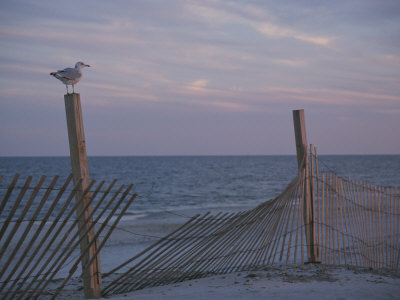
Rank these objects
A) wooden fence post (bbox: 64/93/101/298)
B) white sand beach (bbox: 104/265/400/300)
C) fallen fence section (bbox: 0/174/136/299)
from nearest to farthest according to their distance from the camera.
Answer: fallen fence section (bbox: 0/174/136/299), wooden fence post (bbox: 64/93/101/298), white sand beach (bbox: 104/265/400/300)

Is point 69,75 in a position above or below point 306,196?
above

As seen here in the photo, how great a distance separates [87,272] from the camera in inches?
135

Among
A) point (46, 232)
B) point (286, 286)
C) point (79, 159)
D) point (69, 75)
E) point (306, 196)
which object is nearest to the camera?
point (79, 159)

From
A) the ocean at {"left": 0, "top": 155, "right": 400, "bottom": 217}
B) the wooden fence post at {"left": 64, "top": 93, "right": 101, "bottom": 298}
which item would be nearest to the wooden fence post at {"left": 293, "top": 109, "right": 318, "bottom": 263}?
the ocean at {"left": 0, "top": 155, "right": 400, "bottom": 217}

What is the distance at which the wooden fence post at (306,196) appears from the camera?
505 centimetres

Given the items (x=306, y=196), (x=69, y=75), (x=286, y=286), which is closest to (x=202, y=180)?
(x=306, y=196)

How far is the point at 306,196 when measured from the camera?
16.6 feet

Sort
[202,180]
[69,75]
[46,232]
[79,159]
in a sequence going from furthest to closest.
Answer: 1. [202,180]
2. [46,232]
3. [69,75]
4. [79,159]

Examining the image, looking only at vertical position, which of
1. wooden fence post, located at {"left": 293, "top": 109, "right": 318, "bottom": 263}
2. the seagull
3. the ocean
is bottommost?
the ocean

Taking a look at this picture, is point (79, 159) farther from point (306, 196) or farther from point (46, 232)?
point (306, 196)

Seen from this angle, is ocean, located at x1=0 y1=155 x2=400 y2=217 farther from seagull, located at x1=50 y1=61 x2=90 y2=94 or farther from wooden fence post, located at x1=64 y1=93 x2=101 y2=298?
→ seagull, located at x1=50 y1=61 x2=90 y2=94

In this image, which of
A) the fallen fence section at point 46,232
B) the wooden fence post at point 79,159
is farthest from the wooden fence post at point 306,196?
the wooden fence post at point 79,159

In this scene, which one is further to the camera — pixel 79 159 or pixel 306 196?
pixel 306 196

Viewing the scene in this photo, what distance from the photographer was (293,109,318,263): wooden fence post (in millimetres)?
5055
